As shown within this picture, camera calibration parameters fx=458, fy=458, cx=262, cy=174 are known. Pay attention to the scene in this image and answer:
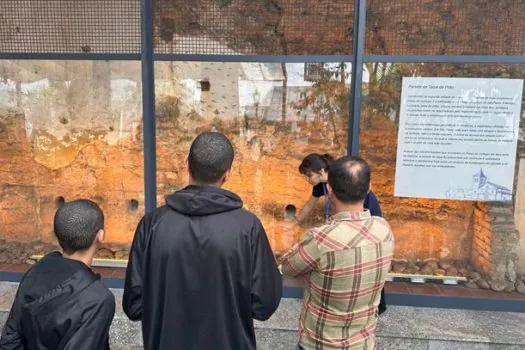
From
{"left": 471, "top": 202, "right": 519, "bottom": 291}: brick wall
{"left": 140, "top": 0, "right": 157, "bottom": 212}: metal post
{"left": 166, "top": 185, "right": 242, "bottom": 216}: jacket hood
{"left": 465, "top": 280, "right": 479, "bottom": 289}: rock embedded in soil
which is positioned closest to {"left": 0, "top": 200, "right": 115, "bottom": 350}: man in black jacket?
{"left": 166, "top": 185, "right": 242, "bottom": 216}: jacket hood

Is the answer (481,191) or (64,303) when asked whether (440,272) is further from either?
(64,303)

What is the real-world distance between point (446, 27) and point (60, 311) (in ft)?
12.5

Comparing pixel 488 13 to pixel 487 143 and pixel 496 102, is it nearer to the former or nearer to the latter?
pixel 496 102

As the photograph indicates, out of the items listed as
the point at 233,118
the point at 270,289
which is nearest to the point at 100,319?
the point at 270,289

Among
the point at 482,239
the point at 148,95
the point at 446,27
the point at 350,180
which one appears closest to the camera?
the point at 350,180

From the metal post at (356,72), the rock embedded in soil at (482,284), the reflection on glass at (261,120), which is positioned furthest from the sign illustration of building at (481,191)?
the reflection on glass at (261,120)

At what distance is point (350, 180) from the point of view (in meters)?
1.92

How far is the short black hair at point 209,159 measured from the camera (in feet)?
6.01

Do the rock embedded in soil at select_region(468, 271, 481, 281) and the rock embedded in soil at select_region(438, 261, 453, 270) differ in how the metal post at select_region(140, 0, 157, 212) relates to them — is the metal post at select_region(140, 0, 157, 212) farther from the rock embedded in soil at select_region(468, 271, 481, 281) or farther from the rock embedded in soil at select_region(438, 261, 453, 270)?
the rock embedded in soil at select_region(468, 271, 481, 281)

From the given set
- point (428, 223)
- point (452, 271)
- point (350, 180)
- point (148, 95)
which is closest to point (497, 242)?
point (452, 271)

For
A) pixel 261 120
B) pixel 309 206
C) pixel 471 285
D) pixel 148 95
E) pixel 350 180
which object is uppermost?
pixel 148 95

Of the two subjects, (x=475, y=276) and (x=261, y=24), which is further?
(x=261, y=24)

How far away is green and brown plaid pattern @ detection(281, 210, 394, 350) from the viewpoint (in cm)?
187

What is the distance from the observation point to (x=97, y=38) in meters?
4.36
